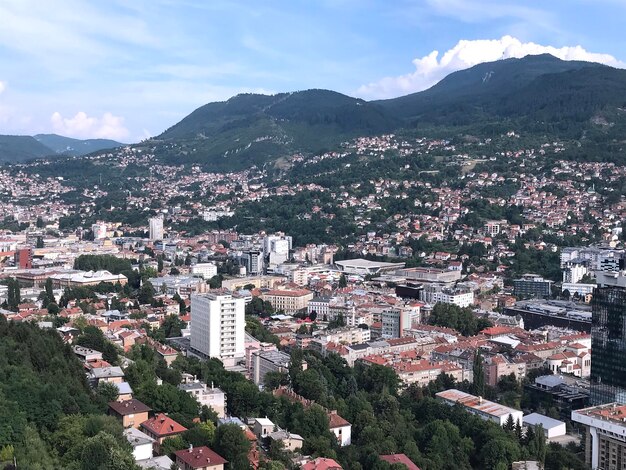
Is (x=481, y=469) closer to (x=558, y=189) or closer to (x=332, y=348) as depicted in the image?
(x=332, y=348)

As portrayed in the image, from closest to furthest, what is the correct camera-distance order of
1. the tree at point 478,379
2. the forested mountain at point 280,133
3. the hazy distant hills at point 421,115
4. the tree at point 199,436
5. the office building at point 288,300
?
the tree at point 199,436 < the tree at point 478,379 < the office building at point 288,300 < the hazy distant hills at point 421,115 < the forested mountain at point 280,133

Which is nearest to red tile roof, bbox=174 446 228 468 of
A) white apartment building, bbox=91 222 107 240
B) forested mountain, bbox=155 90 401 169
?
white apartment building, bbox=91 222 107 240

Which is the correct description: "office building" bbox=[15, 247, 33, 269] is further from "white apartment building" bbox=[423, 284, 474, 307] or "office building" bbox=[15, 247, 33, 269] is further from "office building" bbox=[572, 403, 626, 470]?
"office building" bbox=[572, 403, 626, 470]

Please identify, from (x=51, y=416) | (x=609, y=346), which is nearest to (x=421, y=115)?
(x=609, y=346)

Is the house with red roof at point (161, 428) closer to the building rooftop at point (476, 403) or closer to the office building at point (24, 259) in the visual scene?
the building rooftop at point (476, 403)

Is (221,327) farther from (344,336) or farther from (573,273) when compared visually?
(573,273)

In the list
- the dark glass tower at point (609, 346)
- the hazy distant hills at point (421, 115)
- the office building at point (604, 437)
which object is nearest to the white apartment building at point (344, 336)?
the dark glass tower at point (609, 346)

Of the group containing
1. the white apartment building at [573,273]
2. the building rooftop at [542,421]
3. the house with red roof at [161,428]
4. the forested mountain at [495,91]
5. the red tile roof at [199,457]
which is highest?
the forested mountain at [495,91]
